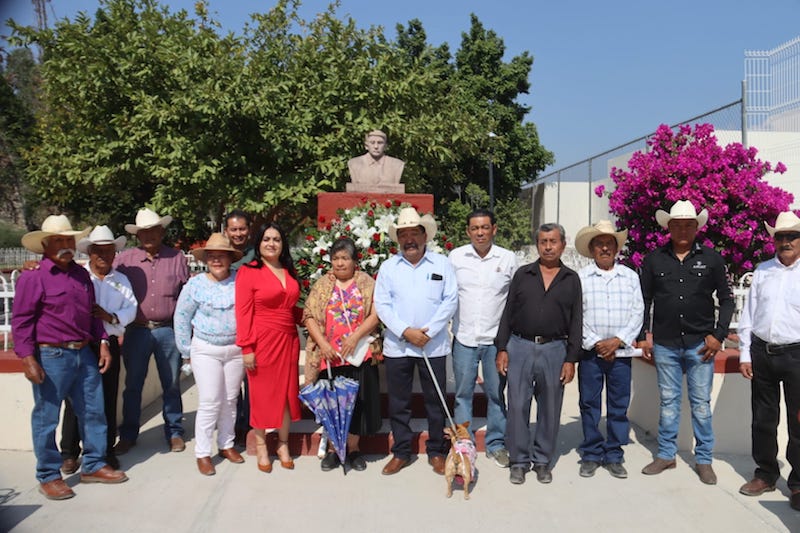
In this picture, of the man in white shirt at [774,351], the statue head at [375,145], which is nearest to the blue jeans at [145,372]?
the statue head at [375,145]

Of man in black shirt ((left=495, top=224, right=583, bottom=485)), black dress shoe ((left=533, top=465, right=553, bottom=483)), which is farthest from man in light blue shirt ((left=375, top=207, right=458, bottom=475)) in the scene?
black dress shoe ((left=533, top=465, right=553, bottom=483))

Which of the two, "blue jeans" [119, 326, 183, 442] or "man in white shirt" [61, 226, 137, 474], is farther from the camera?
"blue jeans" [119, 326, 183, 442]

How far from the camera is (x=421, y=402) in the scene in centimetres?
519

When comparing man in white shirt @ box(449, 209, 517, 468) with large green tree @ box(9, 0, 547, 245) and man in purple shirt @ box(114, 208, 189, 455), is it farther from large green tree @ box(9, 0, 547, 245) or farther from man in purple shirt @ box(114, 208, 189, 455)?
large green tree @ box(9, 0, 547, 245)

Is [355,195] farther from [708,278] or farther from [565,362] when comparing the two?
[708,278]

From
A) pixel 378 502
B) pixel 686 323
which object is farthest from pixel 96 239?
pixel 686 323

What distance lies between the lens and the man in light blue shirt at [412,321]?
165 inches

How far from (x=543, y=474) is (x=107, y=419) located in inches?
129

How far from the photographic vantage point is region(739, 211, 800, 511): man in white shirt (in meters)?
3.88

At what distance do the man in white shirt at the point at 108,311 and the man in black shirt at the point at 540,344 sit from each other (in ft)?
9.29

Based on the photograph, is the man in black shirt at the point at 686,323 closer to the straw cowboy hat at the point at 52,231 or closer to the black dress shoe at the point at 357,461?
the black dress shoe at the point at 357,461

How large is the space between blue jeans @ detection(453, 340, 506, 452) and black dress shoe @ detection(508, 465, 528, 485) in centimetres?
35

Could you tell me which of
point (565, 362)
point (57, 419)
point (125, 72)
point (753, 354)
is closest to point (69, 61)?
point (125, 72)

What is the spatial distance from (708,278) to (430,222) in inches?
79.8
